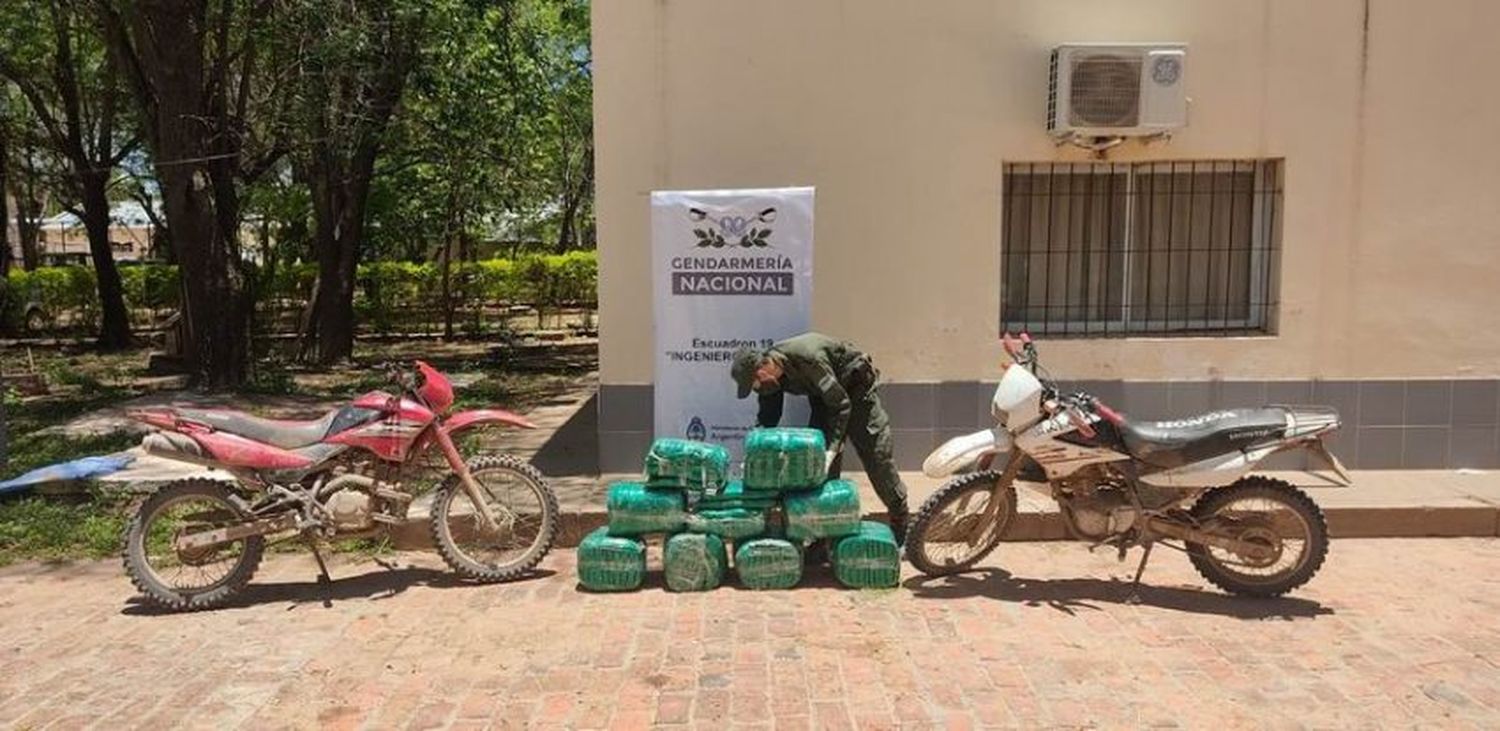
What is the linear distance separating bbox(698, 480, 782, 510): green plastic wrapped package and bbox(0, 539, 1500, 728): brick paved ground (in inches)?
17.9

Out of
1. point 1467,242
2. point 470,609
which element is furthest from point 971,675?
point 1467,242

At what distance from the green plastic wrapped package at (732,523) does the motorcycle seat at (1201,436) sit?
191 cm

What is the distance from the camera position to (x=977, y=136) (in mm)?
7699

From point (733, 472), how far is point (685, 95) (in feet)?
8.63

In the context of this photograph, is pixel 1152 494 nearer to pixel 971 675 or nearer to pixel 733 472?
pixel 971 675

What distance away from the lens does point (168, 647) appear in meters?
5.17

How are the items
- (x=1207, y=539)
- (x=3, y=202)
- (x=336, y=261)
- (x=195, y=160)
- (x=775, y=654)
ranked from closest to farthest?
(x=775, y=654) → (x=1207, y=539) → (x=195, y=160) → (x=336, y=261) → (x=3, y=202)

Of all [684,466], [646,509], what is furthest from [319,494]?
[684,466]

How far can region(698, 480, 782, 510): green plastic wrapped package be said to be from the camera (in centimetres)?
586

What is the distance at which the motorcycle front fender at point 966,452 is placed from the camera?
575cm

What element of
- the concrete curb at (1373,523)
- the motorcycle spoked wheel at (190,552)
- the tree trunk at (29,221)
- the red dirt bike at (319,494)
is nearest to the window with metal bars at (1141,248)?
the concrete curb at (1373,523)

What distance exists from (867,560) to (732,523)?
2.40 feet

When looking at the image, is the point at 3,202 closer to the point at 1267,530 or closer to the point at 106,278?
the point at 106,278

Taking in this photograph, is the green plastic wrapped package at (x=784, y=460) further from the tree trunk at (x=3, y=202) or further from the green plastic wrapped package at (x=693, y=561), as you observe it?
the tree trunk at (x=3, y=202)
